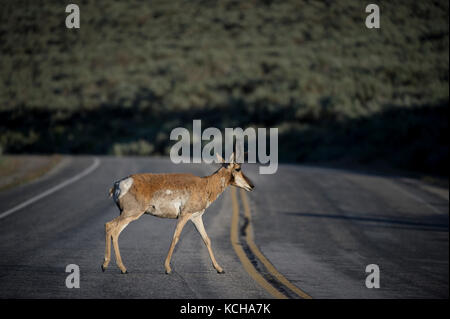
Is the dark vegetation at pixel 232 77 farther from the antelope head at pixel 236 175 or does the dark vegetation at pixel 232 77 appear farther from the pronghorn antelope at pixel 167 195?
the pronghorn antelope at pixel 167 195

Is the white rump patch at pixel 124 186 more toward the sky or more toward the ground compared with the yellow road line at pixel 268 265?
more toward the sky

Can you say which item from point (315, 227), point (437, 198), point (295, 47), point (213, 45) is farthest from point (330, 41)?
point (315, 227)

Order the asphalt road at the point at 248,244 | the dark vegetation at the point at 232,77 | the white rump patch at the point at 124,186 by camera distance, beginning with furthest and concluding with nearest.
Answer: the dark vegetation at the point at 232,77 < the asphalt road at the point at 248,244 < the white rump patch at the point at 124,186

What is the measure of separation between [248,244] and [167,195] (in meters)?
4.63

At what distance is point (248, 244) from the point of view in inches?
463

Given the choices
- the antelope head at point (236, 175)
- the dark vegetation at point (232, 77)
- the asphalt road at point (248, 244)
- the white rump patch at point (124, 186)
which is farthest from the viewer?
the dark vegetation at point (232, 77)

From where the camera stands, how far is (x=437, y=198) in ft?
66.2

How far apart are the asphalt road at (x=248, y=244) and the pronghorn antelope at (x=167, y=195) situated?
0.75 meters

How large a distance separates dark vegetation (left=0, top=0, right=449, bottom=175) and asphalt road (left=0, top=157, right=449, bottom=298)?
1234cm

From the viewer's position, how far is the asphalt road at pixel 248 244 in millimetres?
7758

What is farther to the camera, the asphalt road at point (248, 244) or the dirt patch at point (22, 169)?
the dirt patch at point (22, 169)

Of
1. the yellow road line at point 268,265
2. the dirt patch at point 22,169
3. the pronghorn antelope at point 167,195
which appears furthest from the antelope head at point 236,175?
the dirt patch at point 22,169

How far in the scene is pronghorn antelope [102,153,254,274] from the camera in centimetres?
723
